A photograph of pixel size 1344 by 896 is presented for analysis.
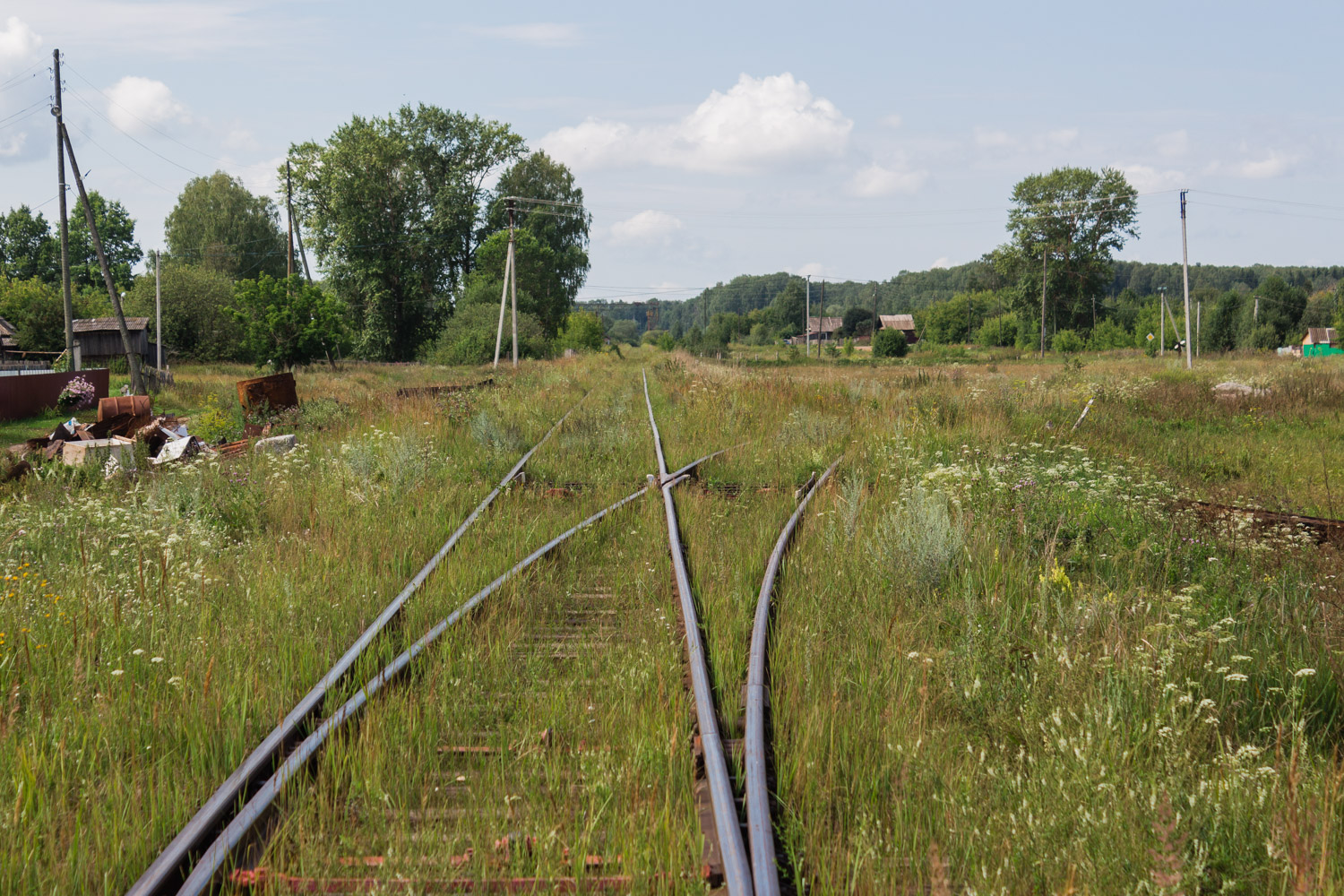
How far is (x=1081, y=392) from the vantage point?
55.8 feet

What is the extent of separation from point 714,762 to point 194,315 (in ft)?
181

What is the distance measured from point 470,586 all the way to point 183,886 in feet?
9.70

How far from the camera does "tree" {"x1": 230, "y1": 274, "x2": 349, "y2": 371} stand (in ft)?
127

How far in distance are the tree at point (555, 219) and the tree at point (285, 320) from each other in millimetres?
26049

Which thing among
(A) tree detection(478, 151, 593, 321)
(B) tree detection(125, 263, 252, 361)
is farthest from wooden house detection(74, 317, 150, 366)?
(A) tree detection(478, 151, 593, 321)

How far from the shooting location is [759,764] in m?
2.95

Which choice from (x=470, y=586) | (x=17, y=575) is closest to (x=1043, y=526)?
(x=470, y=586)

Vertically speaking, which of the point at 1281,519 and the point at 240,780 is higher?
the point at 1281,519

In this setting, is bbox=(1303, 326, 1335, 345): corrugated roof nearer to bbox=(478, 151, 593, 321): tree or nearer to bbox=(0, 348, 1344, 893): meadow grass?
bbox=(478, 151, 593, 321): tree

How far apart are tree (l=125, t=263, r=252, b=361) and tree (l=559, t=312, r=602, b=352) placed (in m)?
30.9

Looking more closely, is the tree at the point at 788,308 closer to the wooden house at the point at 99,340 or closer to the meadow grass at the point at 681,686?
the wooden house at the point at 99,340

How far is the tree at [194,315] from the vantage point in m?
49.4

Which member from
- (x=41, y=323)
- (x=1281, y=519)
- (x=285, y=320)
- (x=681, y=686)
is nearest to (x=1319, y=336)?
(x=285, y=320)

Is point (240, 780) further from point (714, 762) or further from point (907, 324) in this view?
point (907, 324)
